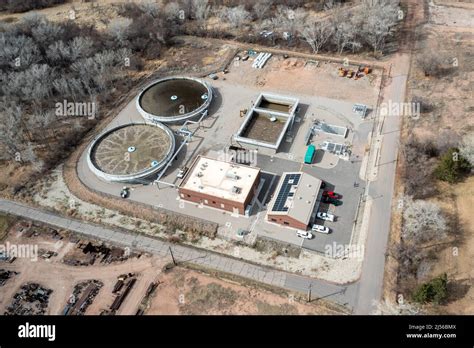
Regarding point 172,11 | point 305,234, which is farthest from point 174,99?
point 305,234

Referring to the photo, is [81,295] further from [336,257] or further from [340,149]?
[340,149]

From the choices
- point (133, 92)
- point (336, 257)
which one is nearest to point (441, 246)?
point (336, 257)

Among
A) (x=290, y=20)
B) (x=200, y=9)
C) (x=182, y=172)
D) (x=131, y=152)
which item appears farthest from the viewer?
(x=200, y=9)

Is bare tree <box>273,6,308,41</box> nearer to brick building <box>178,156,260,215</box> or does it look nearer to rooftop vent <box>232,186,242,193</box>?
brick building <box>178,156,260,215</box>

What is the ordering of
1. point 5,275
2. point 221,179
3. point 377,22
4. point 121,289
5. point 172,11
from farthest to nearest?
point 172,11, point 377,22, point 221,179, point 5,275, point 121,289

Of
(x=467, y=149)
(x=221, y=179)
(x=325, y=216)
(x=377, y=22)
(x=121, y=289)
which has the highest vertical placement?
(x=377, y=22)

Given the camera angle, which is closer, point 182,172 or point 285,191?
point 285,191

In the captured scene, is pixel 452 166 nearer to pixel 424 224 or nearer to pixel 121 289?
pixel 424 224
